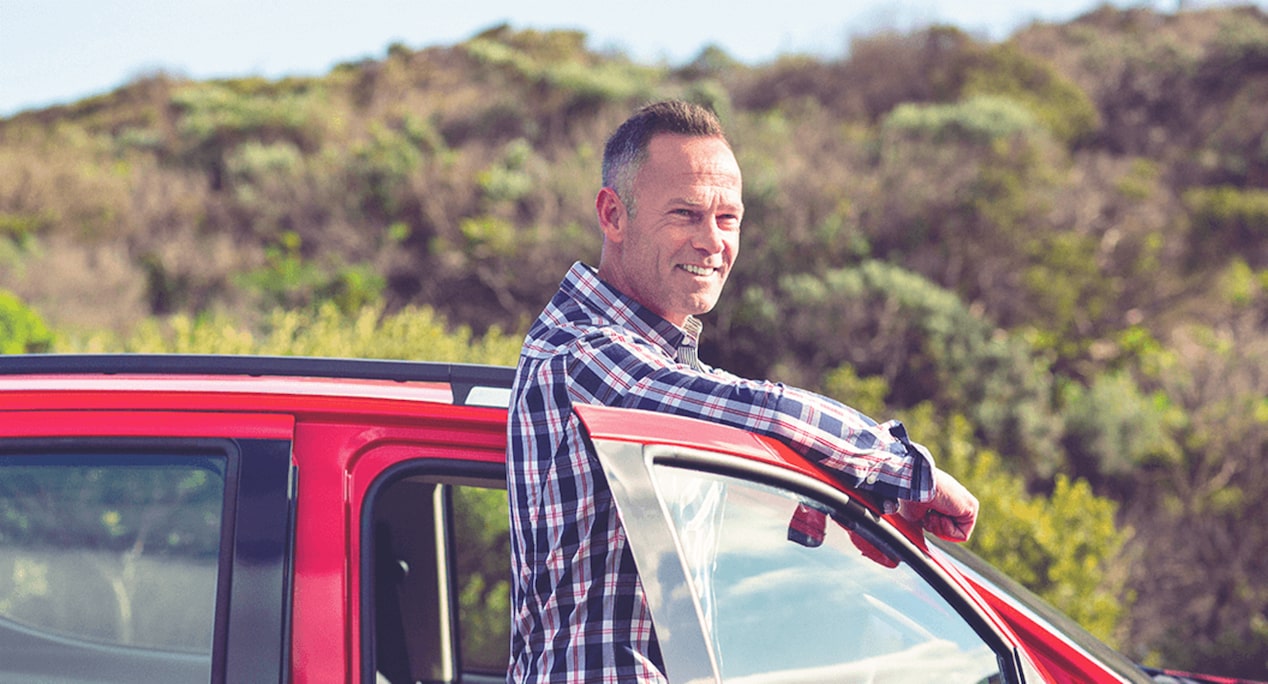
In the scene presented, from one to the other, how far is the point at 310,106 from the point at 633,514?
21.3 meters

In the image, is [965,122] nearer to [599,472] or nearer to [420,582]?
[420,582]

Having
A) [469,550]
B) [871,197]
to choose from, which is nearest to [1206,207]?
[871,197]

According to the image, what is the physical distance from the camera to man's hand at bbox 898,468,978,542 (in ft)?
5.29

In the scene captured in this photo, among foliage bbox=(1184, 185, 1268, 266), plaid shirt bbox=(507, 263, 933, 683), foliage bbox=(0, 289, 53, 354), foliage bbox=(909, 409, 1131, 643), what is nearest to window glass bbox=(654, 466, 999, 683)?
plaid shirt bbox=(507, 263, 933, 683)

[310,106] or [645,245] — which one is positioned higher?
[310,106]

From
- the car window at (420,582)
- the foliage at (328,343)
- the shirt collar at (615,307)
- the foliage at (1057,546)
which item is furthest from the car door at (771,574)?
the foliage at (328,343)

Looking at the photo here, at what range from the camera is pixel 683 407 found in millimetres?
1479

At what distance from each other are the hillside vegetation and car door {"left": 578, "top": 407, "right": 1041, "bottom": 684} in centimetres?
358

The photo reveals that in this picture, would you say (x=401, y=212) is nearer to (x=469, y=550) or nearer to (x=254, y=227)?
(x=254, y=227)

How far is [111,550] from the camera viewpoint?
188cm

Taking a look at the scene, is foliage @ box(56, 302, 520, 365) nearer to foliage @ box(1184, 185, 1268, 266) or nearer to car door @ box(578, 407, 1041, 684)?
car door @ box(578, 407, 1041, 684)

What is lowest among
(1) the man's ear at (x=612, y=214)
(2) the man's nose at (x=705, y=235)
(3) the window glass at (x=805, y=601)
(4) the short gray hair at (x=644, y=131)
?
(3) the window glass at (x=805, y=601)

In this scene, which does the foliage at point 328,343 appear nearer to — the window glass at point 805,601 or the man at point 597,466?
the window glass at point 805,601

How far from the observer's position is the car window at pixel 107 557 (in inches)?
63.9
